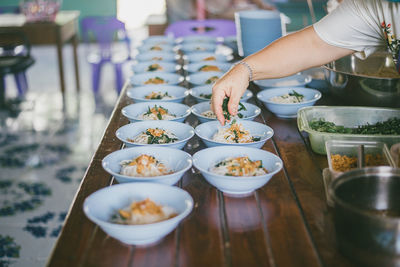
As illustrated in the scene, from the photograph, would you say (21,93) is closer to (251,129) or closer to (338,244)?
(251,129)

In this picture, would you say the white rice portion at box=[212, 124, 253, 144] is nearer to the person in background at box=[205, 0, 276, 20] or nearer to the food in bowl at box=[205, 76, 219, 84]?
the food in bowl at box=[205, 76, 219, 84]

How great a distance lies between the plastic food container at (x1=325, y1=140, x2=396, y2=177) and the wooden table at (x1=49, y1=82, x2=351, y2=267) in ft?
0.31

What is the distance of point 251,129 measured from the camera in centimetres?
203

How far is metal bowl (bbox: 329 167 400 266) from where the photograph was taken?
106cm

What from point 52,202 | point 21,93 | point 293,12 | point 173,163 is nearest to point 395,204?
point 173,163

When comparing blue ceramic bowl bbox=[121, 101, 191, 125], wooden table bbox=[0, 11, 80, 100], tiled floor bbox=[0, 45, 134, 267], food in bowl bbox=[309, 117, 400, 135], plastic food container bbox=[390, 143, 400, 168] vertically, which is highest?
plastic food container bbox=[390, 143, 400, 168]

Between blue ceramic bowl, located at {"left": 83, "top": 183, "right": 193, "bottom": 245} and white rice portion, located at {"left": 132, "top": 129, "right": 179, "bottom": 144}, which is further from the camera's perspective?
white rice portion, located at {"left": 132, "top": 129, "right": 179, "bottom": 144}

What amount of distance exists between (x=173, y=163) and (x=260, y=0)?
5350 millimetres

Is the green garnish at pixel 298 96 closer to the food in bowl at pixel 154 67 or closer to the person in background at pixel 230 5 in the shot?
the food in bowl at pixel 154 67

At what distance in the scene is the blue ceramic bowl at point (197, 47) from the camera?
3.67 metres

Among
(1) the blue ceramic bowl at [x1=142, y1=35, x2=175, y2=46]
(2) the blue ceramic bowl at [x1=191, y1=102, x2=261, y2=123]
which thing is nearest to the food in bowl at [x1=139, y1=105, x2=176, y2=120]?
(2) the blue ceramic bowl at [x1=191, y1=102, x2=261, y2=123]

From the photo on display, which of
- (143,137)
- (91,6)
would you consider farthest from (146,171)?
(91,6)

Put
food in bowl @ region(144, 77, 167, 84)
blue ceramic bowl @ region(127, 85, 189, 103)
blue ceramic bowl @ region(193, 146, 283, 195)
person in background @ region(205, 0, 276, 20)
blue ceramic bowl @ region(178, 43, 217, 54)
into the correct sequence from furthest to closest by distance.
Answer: person in background @ region(205, 0, 276, 20)
blue ceramic bowl @ region(178, 43, 217, 54)
food in bowl @ region(144, 77, 167, 84)
blue ceramic bowl @ region(127, 85, 189, 103)
blue ceramic bowl @ region(193, 146, 283, 195)

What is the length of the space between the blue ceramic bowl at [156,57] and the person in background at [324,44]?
155cm
